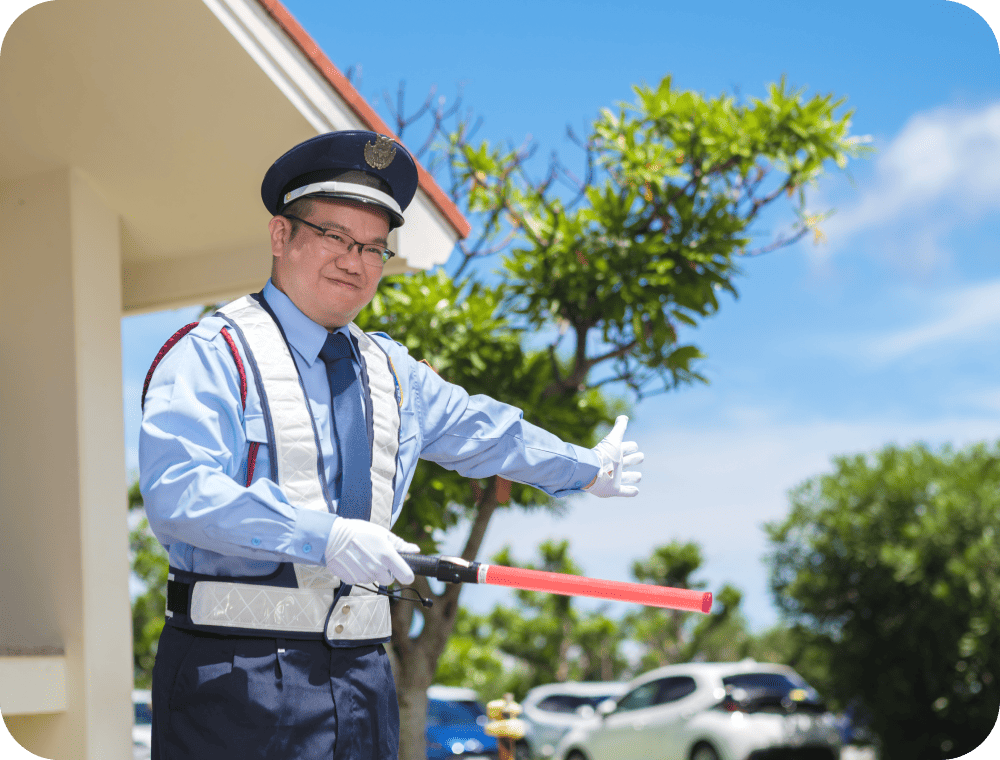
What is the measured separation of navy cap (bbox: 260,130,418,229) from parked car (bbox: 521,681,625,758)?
15.4m

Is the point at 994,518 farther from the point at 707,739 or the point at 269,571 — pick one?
the point at 269,571

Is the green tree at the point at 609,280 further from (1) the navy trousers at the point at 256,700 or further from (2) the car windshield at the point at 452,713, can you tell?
(2) the car windshield at the point at 452,713

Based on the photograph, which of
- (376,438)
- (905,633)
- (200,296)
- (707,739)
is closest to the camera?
(376,438)

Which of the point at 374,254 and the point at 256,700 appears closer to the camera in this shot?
the point at 256,700

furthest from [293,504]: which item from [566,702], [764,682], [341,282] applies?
[566,702]

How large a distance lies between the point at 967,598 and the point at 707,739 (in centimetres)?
409

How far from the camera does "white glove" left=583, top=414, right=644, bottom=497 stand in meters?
2.64

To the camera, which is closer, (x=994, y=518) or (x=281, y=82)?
(x=281, y=82)

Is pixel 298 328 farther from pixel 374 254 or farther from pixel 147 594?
pixel 147 594

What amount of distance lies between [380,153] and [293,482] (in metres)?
0.87

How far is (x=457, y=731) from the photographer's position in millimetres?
14172

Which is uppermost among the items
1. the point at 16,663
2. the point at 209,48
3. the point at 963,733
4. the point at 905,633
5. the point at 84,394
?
the point at 209,48

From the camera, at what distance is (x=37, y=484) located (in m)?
4.61

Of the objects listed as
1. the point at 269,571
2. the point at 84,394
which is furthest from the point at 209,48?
the point at 269,571
